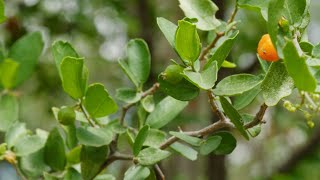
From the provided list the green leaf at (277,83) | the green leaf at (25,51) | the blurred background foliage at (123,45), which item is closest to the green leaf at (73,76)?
the green leaf at (277,83)

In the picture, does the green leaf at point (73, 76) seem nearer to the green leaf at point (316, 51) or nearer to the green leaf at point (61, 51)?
the green leaf at point (61, 51)

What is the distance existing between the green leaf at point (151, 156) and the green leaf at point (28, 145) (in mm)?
197

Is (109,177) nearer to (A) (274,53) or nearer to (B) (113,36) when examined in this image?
(A) (274,53)

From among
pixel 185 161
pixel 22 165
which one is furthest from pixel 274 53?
pixel 185 161

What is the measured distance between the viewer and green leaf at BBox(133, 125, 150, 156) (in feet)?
2.25

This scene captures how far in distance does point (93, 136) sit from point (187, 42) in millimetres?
197

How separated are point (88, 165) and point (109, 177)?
35mm

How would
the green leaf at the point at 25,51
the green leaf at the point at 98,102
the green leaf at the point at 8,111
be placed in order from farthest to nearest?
the green leaf at the point at 25,51 < the green leaf at the point at 8,111 < the green leaf at the point at 98,102

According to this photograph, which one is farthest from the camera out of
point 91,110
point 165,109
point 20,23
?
point 20,23

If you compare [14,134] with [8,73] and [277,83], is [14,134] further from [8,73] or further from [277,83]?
[277,83]

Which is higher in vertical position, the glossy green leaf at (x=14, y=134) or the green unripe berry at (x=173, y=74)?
the green unripe berry at (x=173, y=74)

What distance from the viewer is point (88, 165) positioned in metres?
0.77

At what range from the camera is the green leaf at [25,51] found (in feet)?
3.46

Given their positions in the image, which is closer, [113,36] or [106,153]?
[106,153]
